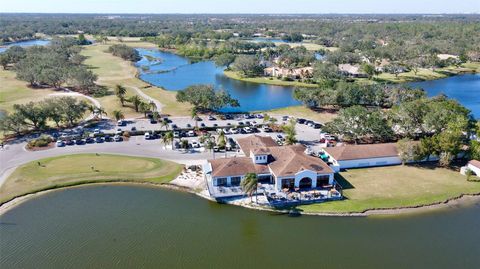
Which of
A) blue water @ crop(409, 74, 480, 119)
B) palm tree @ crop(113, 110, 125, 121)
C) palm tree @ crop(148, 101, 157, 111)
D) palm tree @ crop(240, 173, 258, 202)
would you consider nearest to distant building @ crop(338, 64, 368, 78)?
blue water @ crop(409, 74, 480, 119)

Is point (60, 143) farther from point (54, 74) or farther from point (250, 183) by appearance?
point (54, 74)

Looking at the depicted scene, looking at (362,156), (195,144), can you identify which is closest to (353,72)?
(362,156)

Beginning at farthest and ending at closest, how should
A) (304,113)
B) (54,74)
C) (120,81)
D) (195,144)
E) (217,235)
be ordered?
(120,81) < (54,74) < (304,113) < (195,144) < (217,235)

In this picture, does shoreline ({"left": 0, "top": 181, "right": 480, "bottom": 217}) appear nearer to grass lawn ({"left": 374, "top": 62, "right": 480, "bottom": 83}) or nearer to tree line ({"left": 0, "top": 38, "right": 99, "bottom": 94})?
tree line ({"left": 0, "top": 38, "right": 99, "bottom": 94})

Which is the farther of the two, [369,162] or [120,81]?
[120,81]

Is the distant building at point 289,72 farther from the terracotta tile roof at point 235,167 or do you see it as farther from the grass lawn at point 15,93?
the terracotta tile roof at point 235,167

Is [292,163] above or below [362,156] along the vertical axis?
above

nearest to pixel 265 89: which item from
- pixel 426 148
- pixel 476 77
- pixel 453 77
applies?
pixel 426 148

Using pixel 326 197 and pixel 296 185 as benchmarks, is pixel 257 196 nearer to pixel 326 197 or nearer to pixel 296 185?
pixel 296 185
